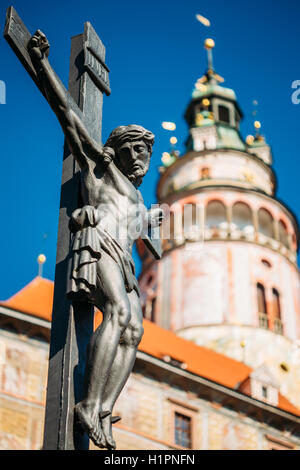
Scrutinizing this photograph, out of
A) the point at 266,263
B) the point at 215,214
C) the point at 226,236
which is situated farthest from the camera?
the point at 215,214

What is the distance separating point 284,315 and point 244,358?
312 centimetres

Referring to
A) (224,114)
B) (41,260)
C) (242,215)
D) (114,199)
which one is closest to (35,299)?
(41,260)

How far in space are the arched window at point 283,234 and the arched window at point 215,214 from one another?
2747 millimetres

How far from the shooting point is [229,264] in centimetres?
3319

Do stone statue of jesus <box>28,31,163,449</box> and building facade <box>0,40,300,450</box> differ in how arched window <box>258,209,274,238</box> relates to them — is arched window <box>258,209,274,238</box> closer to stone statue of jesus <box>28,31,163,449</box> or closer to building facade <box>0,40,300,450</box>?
building facade <box>0,40,300,450</box>

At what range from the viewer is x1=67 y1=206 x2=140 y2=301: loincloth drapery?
341 centimetres

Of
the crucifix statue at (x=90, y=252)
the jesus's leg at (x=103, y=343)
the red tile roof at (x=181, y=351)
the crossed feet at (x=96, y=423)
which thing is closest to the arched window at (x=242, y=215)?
the red tile roof at (x=181, y=351)

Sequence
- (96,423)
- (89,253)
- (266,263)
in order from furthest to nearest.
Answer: (266,263) → (89,253) → (96,423)

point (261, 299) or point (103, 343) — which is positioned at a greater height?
point (261, 299)

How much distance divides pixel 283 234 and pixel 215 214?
3.45 metres

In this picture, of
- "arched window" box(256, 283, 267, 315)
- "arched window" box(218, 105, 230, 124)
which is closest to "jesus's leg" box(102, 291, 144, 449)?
"arched window" box(256, 283, 267, 315)

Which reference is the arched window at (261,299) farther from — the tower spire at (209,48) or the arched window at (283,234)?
the tower spire at (209,48)

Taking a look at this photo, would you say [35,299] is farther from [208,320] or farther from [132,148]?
[132,148]

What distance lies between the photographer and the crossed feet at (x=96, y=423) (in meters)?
3.17
